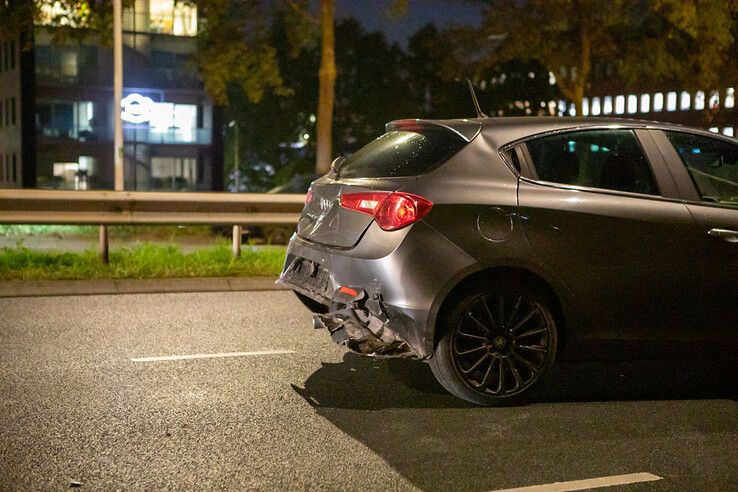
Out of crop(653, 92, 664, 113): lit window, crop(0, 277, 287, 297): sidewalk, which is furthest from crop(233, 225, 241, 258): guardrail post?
crop(653, 92, 664, 113): lit window

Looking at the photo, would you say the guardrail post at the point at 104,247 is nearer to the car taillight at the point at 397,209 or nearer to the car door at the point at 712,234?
the car taillight at the point at 397,209

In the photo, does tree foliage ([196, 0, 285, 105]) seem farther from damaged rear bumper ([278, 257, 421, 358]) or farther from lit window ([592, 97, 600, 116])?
lit window ([592, 97, 600, 116])

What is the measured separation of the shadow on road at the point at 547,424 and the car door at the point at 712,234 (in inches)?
22.4

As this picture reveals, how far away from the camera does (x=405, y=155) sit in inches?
247

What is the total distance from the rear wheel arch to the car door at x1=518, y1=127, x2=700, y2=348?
0.13m

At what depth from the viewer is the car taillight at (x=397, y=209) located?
5.86m

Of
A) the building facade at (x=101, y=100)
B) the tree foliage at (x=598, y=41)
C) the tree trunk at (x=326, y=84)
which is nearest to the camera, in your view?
the tree trunk at (x=326, y=84)

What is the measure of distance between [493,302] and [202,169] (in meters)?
59.8

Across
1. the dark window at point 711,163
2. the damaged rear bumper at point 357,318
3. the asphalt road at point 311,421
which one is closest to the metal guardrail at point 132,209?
the asphalt road at point 311,421

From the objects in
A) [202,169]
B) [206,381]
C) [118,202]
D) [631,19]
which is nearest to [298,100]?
[202,169]

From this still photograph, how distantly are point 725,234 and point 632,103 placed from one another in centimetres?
11521

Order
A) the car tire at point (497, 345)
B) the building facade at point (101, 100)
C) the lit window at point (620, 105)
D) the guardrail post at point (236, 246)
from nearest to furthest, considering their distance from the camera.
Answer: the car tire at point (497, 345)
the guardrail post at point (236, 246)
the building facade at point (101, 100)
the lit window at point (620, 105)

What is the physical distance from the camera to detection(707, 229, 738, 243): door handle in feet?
20.8

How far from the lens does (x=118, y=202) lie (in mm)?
12148
